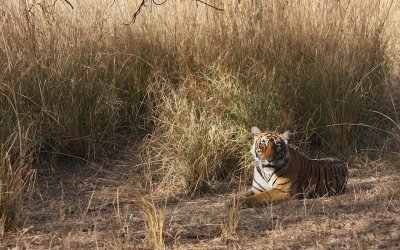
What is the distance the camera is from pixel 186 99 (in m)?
6.04

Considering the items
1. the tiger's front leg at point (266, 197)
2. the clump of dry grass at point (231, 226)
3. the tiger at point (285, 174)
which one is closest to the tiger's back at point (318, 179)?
the tiger at point (285, 174)

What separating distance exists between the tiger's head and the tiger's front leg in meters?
0.20

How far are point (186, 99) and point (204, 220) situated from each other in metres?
1.76

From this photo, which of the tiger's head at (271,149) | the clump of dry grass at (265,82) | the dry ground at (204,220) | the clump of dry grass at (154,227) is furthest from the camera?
the clump of dry grass at (265,82)

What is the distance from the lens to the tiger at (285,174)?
5.22 m

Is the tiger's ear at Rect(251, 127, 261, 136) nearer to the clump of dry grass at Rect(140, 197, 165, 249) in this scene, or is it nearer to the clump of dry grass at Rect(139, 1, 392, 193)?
the clump of dry grass at Rect(139, 1, 392, 193)

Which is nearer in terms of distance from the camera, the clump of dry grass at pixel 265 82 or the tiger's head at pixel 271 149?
the tiger's head at pixel 271 149

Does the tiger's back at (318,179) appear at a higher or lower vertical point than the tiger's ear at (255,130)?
lower

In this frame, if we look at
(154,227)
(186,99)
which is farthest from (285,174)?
(154,227)

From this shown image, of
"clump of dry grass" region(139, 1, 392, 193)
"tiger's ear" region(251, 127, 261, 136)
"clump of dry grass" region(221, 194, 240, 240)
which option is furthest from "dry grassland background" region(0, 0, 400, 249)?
"clump of dry grass" region(221, 194, 240, 240)

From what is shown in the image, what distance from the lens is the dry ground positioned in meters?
4.00

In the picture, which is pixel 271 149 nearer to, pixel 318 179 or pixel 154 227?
pixel 318 179

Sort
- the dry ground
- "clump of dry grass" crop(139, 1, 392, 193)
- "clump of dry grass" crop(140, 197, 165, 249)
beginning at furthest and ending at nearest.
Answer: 1. "clump of dry grass" crop(139, 1, 392, 193)
2. the dry ground
3. "clump of dry grass" crop(140, 197, 165, 249)

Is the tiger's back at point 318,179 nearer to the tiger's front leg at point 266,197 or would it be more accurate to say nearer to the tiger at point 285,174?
the tiger at point 285,174
